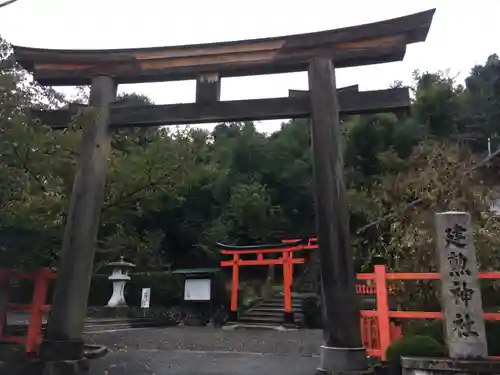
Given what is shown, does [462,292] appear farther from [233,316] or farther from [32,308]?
[233,316]

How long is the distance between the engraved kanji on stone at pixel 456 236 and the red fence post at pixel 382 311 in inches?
44.1

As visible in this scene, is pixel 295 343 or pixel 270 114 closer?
pixel 270 114

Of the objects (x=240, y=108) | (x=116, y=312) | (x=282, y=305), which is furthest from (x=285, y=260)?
(x=240, y=108)

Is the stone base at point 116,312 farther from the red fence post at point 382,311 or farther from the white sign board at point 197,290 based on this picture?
the red fence post at point 382,311

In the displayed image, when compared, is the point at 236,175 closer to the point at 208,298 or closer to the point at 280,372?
the point at 208,298

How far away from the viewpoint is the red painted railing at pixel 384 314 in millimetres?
5820

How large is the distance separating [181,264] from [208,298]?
7752 millimetres

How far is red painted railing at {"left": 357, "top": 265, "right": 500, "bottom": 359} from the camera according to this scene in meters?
5.82

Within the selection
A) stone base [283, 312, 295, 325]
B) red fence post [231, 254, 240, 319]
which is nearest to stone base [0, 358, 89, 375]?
stone base [283, 312, 295, 325]

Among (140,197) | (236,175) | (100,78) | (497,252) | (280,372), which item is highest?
(236,175)

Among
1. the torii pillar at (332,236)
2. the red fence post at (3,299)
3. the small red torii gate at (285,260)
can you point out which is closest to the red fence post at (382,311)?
the torii pillar at (332,236)

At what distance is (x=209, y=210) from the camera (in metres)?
26.2

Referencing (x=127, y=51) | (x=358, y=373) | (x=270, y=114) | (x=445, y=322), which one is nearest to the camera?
(x=445, y=322)

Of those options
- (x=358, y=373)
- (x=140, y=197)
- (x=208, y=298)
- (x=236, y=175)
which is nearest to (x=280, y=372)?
(x=358, y=373)
